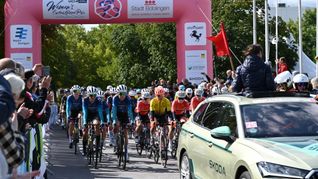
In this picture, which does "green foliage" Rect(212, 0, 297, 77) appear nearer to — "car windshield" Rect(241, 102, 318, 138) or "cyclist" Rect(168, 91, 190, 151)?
"cyclist" Rect(168, 91, 190, 151)

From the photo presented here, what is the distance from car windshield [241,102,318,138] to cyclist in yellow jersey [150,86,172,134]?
27.4 feet

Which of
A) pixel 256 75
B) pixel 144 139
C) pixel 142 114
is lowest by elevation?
pixel 144 139

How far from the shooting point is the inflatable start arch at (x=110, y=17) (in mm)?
22203

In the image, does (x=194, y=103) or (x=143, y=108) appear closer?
(x=194, y=103)

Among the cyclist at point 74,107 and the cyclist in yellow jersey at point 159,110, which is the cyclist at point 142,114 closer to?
the cyclist in yellow jersey at point 159,110

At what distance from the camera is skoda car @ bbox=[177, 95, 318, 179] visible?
6.62 metres

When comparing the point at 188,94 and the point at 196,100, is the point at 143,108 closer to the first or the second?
the point at 188,94

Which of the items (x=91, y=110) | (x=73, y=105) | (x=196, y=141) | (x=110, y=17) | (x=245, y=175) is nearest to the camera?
(x=245, y=175)

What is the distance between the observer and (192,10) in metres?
22.3

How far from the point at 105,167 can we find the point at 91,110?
170 cm

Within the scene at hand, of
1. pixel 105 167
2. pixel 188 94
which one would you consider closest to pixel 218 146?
pixel 105 167

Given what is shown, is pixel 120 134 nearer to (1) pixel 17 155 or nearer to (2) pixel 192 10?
(2) pixel 192 10

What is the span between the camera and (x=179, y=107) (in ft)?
54.0

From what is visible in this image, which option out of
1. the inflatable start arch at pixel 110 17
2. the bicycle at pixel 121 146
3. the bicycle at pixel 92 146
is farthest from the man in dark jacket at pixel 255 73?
the inflatable start arch at pixel 110 17
